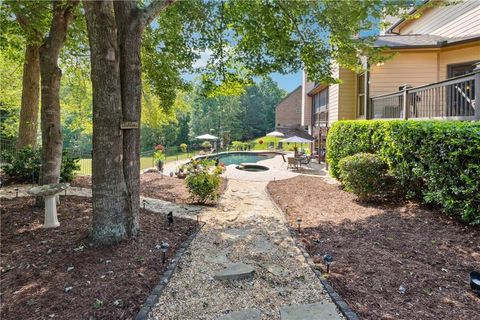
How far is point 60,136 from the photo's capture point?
647 cm

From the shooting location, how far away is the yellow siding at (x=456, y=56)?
35.0 ft

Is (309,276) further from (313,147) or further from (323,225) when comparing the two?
(313,147)

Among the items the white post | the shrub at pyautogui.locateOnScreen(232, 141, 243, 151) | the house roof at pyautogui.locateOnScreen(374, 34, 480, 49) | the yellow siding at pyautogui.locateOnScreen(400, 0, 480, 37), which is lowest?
the white post

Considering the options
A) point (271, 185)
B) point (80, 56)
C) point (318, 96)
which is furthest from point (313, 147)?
point (80, 56)

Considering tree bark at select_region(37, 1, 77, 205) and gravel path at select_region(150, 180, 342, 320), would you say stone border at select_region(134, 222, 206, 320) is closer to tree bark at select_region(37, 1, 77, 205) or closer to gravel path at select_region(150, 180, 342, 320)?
gravel path at select_region(150, 180, 342, 320)

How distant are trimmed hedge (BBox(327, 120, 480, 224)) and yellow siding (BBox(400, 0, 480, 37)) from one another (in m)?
6.46

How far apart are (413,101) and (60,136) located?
9.61m

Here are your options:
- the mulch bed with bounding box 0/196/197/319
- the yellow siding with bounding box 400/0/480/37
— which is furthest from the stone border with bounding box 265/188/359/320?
the yellow siding with bounding box 400/0/480/37

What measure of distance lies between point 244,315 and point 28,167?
31.5 feet

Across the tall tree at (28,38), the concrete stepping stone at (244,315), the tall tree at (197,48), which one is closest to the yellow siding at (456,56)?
the tall tree at (197,48)

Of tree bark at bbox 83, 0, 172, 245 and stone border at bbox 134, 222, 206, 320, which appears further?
tree bark at bbox 83, 0, 172, 245

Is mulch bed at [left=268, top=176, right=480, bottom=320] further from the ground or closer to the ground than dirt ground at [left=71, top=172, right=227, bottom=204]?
closer to the ground

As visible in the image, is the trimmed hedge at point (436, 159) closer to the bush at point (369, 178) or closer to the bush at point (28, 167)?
the bush at point (369, 178)

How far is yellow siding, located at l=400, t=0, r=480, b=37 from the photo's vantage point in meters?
10.9
